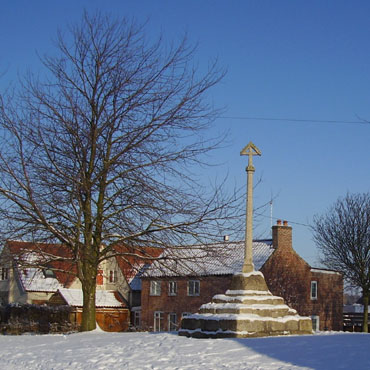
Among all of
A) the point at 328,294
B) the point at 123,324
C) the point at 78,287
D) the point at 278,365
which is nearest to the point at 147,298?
the point at 123,324

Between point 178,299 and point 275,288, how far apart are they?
687 centimetres

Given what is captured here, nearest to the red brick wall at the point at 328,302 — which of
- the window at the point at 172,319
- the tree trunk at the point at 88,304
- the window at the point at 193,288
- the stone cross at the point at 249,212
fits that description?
the window at the point at 193,288

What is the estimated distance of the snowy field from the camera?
11203 millimetres

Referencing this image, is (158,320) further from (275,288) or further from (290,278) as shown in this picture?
(290,278)

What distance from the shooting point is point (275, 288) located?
39.9m

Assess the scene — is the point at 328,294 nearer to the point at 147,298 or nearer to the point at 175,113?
the point at 147,298

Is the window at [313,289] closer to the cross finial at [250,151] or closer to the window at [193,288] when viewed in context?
the window at [193,288]

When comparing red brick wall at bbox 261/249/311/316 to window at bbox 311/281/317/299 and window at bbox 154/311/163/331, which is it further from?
window at bbox 154/311/163/331

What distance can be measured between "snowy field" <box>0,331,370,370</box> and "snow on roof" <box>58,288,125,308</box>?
89.1 ft

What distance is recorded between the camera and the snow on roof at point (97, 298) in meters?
42.2

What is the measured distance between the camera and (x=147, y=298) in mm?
44062

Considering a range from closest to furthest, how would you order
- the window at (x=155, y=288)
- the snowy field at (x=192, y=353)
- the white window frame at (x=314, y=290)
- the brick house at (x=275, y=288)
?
the snowy field at (x=192, y=353), the brick house at (x=275, y=288), the white window frame at (x=314, y=290), the window at (x=155, y=288)

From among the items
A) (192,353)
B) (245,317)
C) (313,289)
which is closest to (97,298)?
(313,289)

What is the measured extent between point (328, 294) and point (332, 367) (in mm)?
33179
